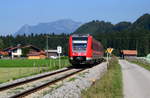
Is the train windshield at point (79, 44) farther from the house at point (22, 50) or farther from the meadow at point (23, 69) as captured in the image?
the house at point (22, 50)

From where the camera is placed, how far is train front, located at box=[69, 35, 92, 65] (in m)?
39.8

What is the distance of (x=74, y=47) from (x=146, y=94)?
2386cm

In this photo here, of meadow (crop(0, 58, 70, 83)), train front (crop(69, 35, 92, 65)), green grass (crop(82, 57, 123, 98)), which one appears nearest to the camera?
green grass (crop(82, 57, 123, 98))

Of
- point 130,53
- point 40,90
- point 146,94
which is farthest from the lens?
point 130,53

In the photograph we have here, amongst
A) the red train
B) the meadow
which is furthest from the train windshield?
the meadow

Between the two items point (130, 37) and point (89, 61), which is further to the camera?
point (130, 37)

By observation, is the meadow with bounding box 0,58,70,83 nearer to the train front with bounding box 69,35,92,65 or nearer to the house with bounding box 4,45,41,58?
the train front with bounding box 69,35,92,65

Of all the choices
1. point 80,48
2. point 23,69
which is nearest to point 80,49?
point 80,48

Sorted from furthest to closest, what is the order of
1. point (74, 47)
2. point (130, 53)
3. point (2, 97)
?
point (130, 53)
point (74, 47)
point (2, 97)

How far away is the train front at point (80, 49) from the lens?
131 feet

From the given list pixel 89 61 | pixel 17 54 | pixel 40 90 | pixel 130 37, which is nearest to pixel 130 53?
pixel 130 37

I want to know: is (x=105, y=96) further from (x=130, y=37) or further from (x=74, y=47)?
(x=130, y=37)

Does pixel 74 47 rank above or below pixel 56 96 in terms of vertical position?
above

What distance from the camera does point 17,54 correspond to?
163375mm
